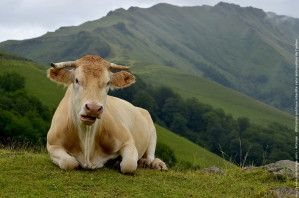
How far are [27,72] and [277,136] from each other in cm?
7530

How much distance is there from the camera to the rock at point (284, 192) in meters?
7.31

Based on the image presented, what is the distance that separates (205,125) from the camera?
436 ft

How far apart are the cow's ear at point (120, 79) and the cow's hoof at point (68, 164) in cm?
201

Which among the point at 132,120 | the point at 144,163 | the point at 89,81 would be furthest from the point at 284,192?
the point at 132,120

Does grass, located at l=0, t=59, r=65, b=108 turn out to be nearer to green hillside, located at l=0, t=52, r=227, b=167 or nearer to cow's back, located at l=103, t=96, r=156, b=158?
green hillside, located at l=0, t=52, r=227, b=167

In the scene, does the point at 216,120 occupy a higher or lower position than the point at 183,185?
lower

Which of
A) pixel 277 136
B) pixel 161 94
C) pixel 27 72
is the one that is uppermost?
pixel 27 72

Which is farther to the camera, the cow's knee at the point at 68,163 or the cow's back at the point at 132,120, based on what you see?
the cow's back at the point at 132,120

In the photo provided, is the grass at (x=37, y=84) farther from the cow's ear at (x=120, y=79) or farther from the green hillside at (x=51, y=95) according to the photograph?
the cow's ear at (x=120, y=79)

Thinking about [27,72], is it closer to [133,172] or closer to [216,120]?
[216,120]

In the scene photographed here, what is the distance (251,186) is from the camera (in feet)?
28.8

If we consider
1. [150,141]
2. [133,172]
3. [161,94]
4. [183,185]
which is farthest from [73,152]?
[161,94]

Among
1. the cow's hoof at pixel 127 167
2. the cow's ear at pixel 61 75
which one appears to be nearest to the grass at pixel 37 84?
the cow's ear at pixel 61 75

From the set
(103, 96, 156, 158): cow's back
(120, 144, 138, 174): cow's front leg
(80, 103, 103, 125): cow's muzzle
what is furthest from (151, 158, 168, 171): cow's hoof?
(80, 103, 103, 125): cow's muzzle
